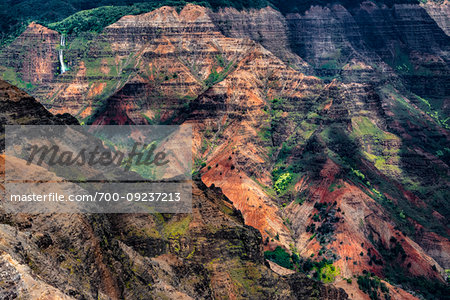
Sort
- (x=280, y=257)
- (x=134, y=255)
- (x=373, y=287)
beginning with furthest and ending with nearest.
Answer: (x=280, y=257), (x=373, y=287), (x=134, y=255)

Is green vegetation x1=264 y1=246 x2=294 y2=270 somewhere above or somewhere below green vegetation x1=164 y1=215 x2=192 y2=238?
below

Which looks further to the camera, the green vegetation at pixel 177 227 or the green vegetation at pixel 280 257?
the green vegetation at pixel 280 257

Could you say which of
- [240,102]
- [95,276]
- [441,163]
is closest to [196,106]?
[240,102]

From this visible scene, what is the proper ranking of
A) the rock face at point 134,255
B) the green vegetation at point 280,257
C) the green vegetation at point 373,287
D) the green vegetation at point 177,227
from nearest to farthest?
the rock face at point 134,255
the green vegetation at point 177,227
the green vegetation at point 373,287
the green vegetation at point 280,257

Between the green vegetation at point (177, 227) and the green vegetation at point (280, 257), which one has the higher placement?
the green vegetation at point (177, 227)

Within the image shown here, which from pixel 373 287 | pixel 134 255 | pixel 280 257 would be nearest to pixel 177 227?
pixel 134 255

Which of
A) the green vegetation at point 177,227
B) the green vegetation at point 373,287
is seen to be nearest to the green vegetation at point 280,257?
the green vegetation at point 373,287

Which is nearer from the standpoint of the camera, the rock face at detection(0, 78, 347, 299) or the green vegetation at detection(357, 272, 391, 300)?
the rock face at detection(0, 78, 347, 299)

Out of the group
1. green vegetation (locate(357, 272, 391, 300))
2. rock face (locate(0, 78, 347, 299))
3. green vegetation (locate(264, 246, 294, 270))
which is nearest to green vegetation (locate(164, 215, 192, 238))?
rock face (locate(0, 78, 347, 299))

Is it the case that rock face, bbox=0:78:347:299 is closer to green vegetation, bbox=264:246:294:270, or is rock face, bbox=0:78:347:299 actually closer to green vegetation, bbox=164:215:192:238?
green vegetation, bbox=164:215:192:238

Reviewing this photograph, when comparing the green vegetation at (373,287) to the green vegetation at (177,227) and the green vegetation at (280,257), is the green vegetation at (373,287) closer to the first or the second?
the green vegetation at (280,257)

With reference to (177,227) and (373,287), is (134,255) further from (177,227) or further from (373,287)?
(373,287)
